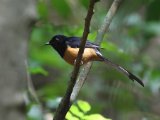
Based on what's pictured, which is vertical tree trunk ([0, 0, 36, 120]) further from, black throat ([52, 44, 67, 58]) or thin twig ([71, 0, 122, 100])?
black throat ([52, 44, 67, 58])

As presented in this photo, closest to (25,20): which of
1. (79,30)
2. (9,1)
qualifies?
(9,1)

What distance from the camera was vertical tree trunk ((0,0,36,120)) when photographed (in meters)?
0.69

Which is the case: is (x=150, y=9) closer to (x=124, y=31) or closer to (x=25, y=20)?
(x=124, y=31)

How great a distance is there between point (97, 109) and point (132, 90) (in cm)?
80

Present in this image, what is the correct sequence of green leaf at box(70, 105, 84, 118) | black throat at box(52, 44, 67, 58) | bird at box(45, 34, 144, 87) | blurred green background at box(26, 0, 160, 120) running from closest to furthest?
1. green leaf at box(70, 105, 84, 118)
2. bird at box(45, 34, 144, 87)
3. black throat at box(52, 44, 67, 58)
4. blurred green background at box(26, 0, 160, 120)

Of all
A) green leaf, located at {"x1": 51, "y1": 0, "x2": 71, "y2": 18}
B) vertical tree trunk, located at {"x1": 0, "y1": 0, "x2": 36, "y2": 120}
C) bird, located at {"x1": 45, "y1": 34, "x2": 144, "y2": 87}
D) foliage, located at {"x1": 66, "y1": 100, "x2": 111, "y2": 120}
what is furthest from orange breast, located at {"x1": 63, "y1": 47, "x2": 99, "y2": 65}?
vertical tree trunk, located at {"x1": 0, "y1": 0, "x2": 36, "y2": 120}

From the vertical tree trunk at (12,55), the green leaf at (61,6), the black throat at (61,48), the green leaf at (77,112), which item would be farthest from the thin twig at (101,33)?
the vertical tree trunk at (12,55)

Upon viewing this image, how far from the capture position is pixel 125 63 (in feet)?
13.8

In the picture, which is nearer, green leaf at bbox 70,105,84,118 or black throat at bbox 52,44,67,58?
green leaf at bbox 70,105,84,118

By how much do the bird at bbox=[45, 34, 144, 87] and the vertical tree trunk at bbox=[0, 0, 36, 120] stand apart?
77.3 inches

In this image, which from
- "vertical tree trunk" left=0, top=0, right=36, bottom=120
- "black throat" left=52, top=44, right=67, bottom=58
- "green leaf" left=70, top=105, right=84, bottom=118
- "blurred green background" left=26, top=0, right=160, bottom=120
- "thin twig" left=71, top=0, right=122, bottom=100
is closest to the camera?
"vertical tree trunk" left=0, top=0, right=36, bottom=120

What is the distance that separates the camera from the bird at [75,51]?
284cm

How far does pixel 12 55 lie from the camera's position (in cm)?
71

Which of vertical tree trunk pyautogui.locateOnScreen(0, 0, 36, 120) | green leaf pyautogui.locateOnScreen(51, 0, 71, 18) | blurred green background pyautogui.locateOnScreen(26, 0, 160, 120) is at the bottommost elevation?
blurred green background pyautogui.locateOnScreen(26, 0, 160, 120)
